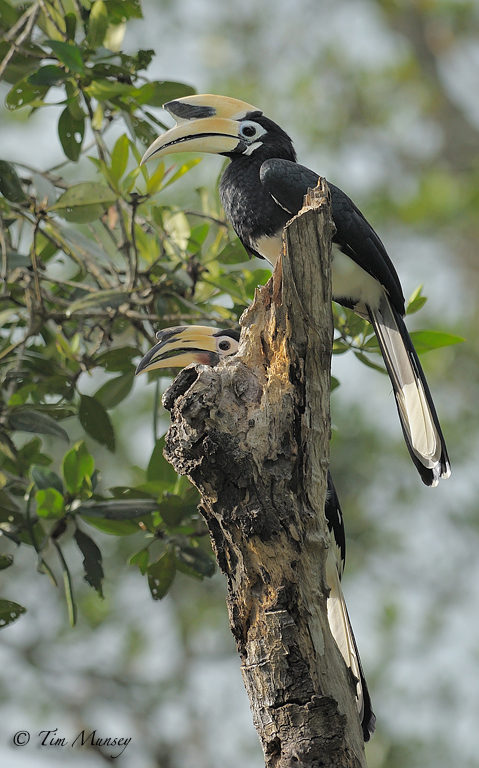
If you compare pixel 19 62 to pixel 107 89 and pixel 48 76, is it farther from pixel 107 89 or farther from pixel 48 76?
pixel 107 89

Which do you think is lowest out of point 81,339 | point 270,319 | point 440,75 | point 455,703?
point 270,319

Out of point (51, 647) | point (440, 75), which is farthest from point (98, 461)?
point (440, 75)

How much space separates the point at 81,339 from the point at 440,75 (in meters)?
10.2

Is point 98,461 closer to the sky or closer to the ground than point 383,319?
closer to the sky

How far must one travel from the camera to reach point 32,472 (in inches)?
83.6

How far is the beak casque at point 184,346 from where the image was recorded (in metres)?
2.21

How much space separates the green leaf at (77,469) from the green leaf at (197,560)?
36cm

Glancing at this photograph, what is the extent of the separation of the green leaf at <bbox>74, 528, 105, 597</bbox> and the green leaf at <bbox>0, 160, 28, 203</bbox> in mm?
1096

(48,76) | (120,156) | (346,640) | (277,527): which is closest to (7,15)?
(48,76)

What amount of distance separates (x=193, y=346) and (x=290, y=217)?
1.87ft

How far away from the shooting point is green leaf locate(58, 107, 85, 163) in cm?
266

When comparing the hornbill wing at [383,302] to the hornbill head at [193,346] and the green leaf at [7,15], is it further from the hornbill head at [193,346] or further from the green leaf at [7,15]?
the green leaf at [7,15]

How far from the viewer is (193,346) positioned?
7.41ft

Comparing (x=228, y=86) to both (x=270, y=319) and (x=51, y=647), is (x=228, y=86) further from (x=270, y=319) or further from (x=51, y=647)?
(x=270, y=319)
